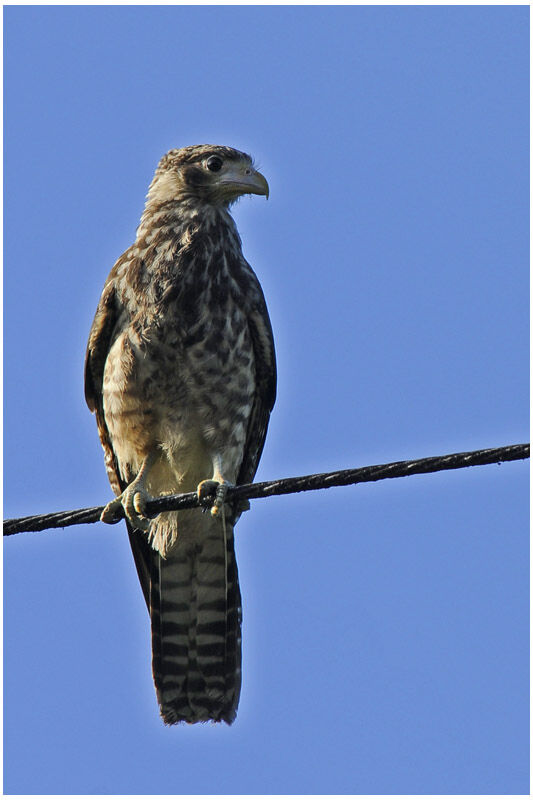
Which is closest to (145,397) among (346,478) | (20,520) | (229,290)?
(229,290)

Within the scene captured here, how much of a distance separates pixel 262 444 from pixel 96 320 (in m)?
1.23

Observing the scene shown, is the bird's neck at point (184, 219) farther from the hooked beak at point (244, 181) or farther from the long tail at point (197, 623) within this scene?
the long tail at point (197, 623)

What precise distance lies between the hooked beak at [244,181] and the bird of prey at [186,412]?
10.5 inches

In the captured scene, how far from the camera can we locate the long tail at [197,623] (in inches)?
281

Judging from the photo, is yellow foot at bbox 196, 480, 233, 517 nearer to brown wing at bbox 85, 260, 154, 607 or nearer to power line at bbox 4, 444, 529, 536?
power line at bbox 4, 444, 529, 536

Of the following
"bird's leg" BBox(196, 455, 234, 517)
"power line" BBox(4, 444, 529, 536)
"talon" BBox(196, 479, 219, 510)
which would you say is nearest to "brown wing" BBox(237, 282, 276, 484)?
"bird's leg" BBox(196, 455, 234, 517)

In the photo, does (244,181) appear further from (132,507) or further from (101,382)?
(132,507)

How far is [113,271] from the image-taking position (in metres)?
7.33

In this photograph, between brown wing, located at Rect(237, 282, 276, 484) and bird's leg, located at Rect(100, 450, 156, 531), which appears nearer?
bird's leg, located at Rect(100, 450, 156, 531)

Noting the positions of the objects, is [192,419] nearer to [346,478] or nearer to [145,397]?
[145,397]

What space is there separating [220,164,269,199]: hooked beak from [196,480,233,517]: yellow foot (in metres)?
2.13

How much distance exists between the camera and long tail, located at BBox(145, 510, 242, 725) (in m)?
7.14

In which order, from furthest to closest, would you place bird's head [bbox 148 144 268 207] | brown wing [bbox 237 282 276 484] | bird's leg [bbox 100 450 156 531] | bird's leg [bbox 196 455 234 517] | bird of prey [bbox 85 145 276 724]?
bird's head [bbox 148 144 268 207]
brown wing [bbox 237 282 276 484]
bird of prey [bbox 85 145 276 724]
bird's leg [bbox 100 450 156 531]
bird's leg [bbox 196 455 234 517]

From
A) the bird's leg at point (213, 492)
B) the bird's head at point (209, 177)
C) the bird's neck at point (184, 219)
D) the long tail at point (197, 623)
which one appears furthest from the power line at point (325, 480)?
the bird's head at point (209, 177)
